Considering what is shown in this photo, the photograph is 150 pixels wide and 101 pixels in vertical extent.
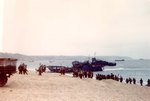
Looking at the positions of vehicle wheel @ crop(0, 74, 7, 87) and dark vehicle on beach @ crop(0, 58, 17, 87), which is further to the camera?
vehicle wheel @ crop(0, 74, 7, 87)

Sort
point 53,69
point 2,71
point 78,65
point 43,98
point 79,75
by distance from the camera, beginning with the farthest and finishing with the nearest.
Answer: point 78,65, point 53,69, point 79,75, point 2,71, point 43,98

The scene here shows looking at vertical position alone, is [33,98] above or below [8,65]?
below

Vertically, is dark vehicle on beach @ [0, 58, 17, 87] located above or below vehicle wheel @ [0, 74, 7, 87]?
above

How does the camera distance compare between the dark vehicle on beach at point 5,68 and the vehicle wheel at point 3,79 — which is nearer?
the dark vehicle on beach at point 5,68

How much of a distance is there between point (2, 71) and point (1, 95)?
4.19 metres

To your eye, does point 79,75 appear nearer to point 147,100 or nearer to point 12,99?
point 147,100

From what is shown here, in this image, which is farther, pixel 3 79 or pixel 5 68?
pixel 3 79

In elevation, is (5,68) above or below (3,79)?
above

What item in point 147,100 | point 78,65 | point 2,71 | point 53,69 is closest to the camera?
point 2,71

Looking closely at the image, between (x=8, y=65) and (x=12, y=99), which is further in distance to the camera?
(x=8, y=65)

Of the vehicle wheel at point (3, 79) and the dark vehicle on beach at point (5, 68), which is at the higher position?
the dark vehicle on beach at point (5, 68)

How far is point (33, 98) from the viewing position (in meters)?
20.3

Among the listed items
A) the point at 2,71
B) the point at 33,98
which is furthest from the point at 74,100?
the point at 2,71

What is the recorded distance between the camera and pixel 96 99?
22469 mm
